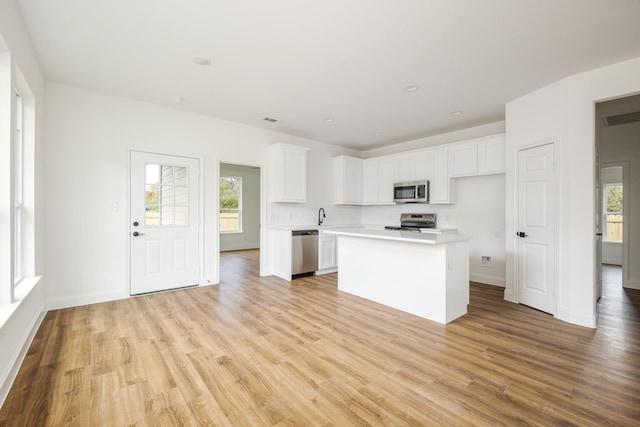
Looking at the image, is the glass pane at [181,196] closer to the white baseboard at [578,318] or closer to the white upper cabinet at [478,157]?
the white upper cabinet at [478,157]

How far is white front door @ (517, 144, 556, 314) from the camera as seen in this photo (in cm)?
340

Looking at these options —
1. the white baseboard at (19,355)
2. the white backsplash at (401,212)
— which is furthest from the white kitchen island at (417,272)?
the white baseboard at (19,355)

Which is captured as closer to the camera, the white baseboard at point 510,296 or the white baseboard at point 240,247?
the white baseboard at point 510,296

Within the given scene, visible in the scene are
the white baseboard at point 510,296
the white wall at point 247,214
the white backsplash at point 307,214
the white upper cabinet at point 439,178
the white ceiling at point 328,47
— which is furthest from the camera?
the white wall at point 247,214

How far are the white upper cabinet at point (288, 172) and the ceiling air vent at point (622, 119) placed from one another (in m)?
4.87

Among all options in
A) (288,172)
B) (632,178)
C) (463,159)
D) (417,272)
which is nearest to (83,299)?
(288,172)

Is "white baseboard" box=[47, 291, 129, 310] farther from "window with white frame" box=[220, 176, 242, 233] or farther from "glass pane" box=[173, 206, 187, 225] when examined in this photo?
"window with white frame" box=[220, 176, 242, 233]

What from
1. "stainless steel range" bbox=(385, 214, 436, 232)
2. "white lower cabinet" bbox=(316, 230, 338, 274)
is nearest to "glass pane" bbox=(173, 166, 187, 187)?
"white lower cabinet" bbox=(316, 230, 338, 274)

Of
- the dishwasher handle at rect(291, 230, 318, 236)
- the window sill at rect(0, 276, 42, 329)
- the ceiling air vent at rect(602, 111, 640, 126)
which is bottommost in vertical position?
the window sill at rect(0, 276, 42, 329)

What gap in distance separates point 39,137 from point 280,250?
3552 millimetres

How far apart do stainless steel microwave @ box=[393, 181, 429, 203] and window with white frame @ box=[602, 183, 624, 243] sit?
205 inches

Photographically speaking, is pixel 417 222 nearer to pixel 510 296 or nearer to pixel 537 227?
pixel 510 296

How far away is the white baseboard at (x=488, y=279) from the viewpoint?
4.71 meters

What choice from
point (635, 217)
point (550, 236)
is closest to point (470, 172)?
point (550, 236)
